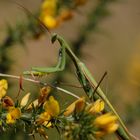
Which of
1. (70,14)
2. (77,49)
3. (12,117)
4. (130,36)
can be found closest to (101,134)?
(12,117)

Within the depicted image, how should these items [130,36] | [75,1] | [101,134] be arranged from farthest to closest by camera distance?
1. [130,36]
2. [75,1]
3. [101,134]

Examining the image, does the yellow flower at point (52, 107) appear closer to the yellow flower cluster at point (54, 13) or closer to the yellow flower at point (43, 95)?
the yellow flower at point (43, 95)

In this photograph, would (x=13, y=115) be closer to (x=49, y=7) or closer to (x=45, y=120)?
(x=45, y=120)

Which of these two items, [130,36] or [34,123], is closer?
[34,123]

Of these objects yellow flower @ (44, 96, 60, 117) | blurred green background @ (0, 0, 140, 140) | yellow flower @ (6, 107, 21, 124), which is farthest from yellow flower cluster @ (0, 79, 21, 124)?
blurred green background @ (0, 0, 140, 140)

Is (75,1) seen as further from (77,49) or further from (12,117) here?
(12,117)

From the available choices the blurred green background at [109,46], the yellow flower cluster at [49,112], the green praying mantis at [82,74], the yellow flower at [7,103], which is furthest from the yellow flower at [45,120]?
the blurred green background at [109,46]
